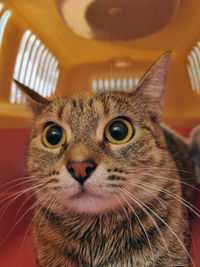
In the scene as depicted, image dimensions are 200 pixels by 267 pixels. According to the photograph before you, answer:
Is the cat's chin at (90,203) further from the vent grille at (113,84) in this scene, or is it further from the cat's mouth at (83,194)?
the vent grille at (113,84)

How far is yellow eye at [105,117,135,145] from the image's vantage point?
1.86ft

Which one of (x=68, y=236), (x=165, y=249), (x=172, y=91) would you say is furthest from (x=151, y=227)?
(x=172, y=91)

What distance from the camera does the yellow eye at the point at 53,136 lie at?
596 mm

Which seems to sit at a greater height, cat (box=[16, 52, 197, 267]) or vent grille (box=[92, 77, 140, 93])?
vent grille (box=[92, 77, 140, 93])

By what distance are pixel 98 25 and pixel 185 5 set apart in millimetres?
190

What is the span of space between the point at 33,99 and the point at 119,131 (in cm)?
23

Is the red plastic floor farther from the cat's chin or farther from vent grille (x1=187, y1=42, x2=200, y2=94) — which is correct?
vent grille (x1=187, y1=42, x2=200, y2=94)

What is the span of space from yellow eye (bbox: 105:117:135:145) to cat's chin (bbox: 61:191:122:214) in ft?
0.37

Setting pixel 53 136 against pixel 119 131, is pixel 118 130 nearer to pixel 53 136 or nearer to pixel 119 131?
pixel 119 131

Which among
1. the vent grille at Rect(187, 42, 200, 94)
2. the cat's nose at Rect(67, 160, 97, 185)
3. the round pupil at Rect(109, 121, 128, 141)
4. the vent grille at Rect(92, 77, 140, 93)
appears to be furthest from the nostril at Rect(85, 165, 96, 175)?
the vent grille at Rect(187, 42, 200, 94)

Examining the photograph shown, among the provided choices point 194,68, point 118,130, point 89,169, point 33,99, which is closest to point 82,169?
point 89,169

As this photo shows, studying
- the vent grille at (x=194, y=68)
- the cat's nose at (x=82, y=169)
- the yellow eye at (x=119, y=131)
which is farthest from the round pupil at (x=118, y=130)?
the vent grille at (x=194, y=68)

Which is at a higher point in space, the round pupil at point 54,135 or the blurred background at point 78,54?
the blurred background at point 78,54

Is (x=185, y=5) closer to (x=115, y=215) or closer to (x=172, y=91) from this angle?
(x=172, y=91)
